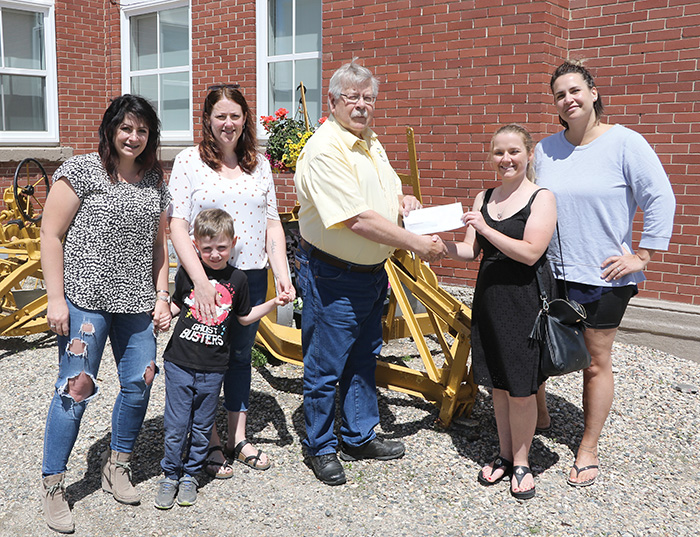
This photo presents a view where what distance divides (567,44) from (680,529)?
430 centimetres

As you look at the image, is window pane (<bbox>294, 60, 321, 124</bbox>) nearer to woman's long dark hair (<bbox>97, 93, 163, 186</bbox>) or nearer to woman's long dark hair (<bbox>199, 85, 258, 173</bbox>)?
woman's long dark hair (<bbox>199, 85, 258, 173</bbox>)

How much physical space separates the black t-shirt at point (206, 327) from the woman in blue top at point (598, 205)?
62.5 inches

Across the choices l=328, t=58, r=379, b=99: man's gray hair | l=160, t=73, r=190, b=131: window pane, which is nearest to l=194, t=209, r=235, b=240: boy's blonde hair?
l=328, t=58, r=379, b=99: man's gray hair

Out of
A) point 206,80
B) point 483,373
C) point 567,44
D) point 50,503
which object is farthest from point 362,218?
point 206,80

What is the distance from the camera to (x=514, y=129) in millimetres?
3004

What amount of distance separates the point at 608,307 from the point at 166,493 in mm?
2309

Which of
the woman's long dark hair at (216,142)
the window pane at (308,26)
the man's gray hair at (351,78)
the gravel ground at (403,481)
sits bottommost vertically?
the gravel ground at (403,481)

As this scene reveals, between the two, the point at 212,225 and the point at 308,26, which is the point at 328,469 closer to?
the point at 212,225

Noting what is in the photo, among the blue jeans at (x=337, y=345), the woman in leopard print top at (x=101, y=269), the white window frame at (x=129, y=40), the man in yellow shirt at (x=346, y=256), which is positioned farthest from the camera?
the white window frame at (x=129, y=40)

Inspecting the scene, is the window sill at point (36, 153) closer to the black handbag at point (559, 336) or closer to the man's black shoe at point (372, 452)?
the man's black shoe at point (372, 452)

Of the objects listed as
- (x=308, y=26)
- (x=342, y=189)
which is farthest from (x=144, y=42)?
(x=342, y=189)

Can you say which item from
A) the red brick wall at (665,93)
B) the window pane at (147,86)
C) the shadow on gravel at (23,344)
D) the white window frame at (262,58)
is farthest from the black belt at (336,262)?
the window pane at (147,86)

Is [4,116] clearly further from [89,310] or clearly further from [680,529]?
[680,529]

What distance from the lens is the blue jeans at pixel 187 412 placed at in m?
3.00
